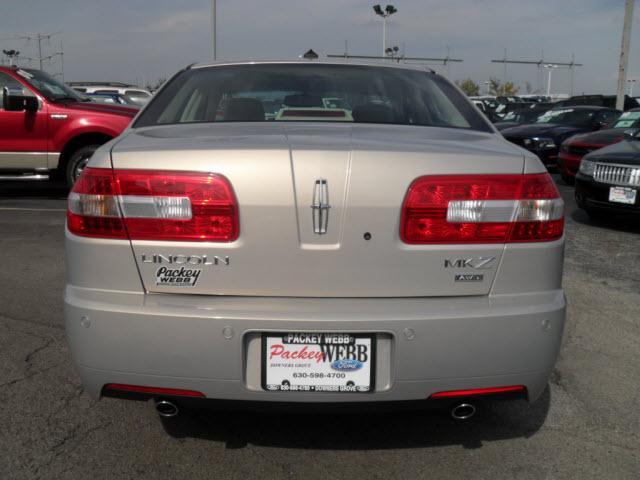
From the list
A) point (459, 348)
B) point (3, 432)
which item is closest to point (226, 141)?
point (459, 348)

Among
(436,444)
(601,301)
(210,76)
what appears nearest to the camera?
(436,444)

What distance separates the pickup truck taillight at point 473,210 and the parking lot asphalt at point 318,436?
35.3 inches

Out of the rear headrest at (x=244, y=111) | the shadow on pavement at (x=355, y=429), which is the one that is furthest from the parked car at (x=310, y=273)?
the rear headrest at (x=244, y=111)

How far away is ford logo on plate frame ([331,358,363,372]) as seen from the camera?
7.68 ft

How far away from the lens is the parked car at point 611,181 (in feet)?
24.3

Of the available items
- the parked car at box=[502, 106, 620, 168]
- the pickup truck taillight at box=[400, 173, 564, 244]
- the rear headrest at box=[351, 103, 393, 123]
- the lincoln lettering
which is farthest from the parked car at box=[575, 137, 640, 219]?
the lincoln lettering

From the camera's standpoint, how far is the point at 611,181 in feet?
25.0

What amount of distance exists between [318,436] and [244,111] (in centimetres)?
143

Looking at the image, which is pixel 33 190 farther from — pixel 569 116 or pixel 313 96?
pixel 569 116

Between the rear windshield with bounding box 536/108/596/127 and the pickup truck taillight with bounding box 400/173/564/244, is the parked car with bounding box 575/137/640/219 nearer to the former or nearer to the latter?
the pickup truck taillight with bounding box 400/173/564/244

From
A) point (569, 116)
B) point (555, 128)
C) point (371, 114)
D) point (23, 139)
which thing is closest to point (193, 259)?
point (371, 114)

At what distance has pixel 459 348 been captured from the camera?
2322 millimetres

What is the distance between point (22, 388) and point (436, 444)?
1.90 m

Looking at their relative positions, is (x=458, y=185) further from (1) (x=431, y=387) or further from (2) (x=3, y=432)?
(2) (x=3, y=432)
